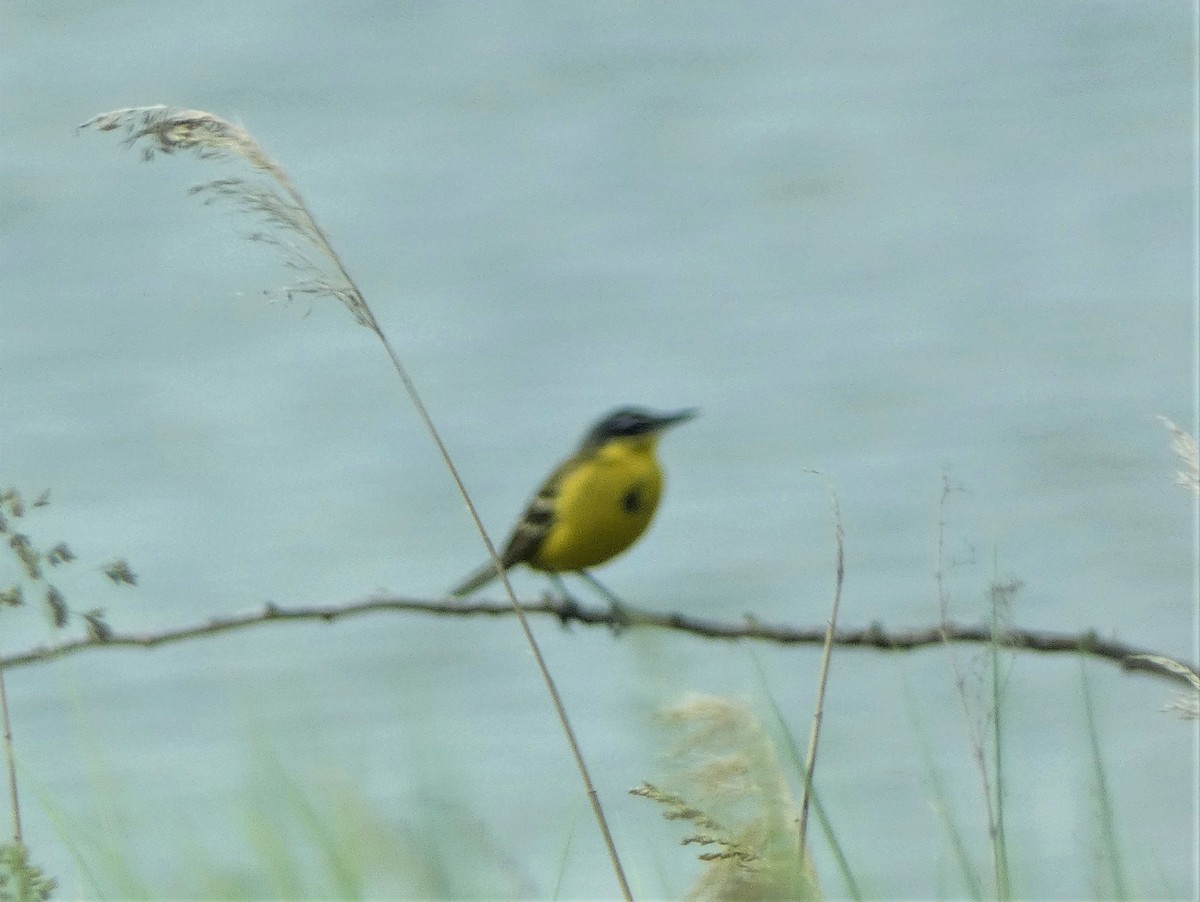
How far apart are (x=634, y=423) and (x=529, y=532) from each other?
613 millimetres

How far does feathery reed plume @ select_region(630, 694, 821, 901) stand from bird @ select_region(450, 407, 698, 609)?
10.5 feet

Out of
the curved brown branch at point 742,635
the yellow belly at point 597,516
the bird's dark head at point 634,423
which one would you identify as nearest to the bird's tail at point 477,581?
the yellow belly at point 597,516

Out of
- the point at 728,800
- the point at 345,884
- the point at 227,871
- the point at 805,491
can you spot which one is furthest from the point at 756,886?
the point at 805,491

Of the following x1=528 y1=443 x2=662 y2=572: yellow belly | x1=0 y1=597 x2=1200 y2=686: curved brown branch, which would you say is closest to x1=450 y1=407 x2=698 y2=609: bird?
x1=528 y1=443 x2=662 y2=572: yellow belly

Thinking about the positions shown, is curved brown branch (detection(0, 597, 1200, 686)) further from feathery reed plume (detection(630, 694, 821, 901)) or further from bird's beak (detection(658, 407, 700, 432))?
bird's beak (detection(658, 407, 700, 432))

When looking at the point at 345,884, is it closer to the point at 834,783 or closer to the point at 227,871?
the point at 227,871

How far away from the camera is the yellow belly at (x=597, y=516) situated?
17.5 feet

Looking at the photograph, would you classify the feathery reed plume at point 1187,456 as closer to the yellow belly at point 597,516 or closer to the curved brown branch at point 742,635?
the curved brown branch at point 742,635

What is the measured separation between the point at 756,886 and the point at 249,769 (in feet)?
2.19

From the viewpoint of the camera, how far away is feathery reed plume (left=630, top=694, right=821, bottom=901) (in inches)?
75.7

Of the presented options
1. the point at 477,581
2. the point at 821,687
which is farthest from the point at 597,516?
the point at 821,687

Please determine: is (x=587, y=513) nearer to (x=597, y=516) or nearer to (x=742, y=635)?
(x=597, y=516)

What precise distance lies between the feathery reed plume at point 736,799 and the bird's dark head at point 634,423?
3814mm

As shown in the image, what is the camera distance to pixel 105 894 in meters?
2.18
